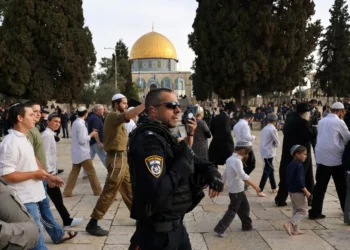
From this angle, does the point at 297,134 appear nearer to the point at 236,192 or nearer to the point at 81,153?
the point at 236,192

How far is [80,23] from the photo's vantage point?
1230 inches

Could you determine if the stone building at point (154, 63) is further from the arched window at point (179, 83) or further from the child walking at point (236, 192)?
the child walking at point (236, 192)

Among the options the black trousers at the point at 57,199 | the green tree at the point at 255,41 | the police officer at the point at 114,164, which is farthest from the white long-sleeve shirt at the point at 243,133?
the green tree at the point at 255,41

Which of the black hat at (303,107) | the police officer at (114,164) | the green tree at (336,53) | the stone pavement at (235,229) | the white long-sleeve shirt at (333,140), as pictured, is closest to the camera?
the stone pavement at (235,229)

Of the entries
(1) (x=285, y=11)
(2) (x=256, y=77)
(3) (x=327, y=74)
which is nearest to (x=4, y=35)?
(2) (x=256, y=77)

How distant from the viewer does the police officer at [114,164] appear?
15.5 feet

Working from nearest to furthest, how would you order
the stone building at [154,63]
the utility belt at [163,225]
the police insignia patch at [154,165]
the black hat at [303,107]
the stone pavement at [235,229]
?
the police insignia patch at [154,165], the utility belt at [163,225], the stone pavement at [235,229], the black hat at [303,107], the stone building at [154,63]

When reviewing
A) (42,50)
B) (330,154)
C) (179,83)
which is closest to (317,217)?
(330,154)

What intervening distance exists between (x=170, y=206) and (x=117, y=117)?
8.38ft

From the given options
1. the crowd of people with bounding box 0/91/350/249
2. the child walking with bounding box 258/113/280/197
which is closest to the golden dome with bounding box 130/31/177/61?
the crowd of people with bounding box 0/91/350/249

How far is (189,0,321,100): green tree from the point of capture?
26531 millimetres

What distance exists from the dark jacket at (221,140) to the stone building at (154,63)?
79.7m

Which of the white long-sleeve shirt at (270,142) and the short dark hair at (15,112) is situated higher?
the short dark hair at (15,112)

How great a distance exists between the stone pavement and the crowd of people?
0.51 feet
